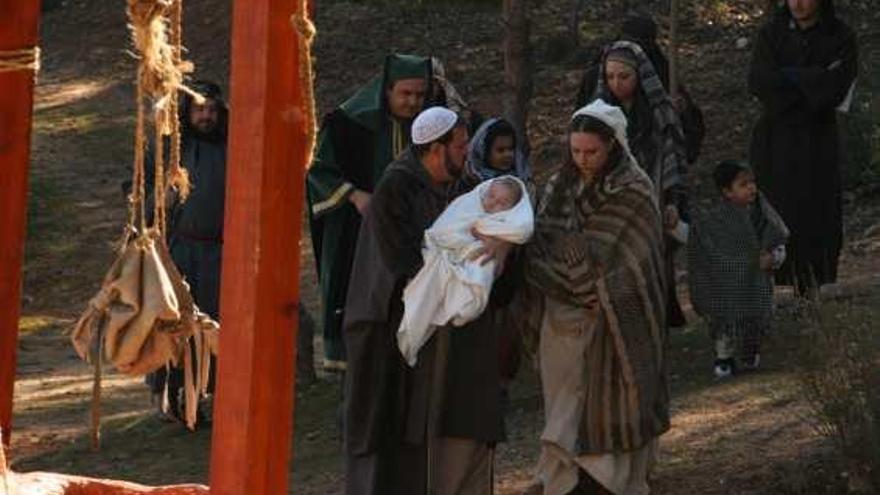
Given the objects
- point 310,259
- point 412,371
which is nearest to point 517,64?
point 310,259

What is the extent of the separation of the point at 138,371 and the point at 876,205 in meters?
10.5

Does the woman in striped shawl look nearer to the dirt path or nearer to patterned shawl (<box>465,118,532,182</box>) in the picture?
patterned shawl (<box>465,118,532,182</box>)

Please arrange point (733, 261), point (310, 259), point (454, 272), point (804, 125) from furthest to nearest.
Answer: point (310, 259), point (804, 125), point (733, 261), point (454, 272)

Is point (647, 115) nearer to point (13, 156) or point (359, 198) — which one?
point (359, 198)

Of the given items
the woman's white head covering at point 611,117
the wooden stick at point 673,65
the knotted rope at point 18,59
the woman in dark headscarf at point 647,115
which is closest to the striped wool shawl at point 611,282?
the woman's white head covering at point 611,117

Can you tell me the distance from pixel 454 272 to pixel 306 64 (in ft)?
9.49

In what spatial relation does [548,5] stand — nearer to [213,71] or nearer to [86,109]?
[213,71]

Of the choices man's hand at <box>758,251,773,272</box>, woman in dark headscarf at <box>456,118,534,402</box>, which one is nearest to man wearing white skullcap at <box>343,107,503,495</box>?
woman in dark headscarf at <box>456,118,534,402</box>

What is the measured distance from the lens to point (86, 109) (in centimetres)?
2027

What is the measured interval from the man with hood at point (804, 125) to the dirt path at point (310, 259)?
0.35 m

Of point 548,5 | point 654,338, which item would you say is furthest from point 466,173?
point 548,5

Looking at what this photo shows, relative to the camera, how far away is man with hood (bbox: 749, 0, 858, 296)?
10.4 m

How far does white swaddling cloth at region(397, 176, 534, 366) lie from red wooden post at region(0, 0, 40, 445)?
2.00 meters

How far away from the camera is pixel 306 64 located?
13.9ft
